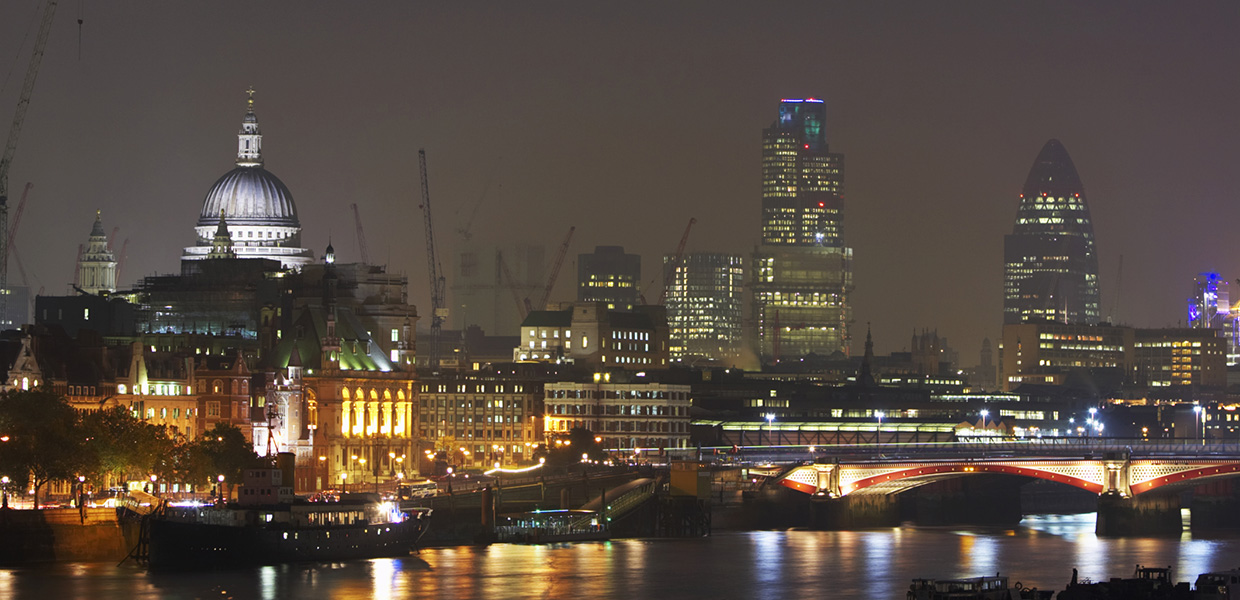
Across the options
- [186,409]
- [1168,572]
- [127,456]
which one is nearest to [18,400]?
[127,456]

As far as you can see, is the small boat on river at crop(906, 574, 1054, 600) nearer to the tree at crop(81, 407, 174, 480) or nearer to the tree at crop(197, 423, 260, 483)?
the tree at crop(81, 407, 174, 480)

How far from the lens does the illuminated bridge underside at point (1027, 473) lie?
17825 centimetres

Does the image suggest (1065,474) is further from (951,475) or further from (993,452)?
(993,452)

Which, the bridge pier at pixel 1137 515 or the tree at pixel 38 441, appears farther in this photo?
the bridge pier at pixel 1137 515

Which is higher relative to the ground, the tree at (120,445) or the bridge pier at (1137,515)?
the tree at (120,445)

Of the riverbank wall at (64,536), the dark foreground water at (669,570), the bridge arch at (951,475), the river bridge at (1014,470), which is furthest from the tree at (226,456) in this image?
the bridge arch at (951,475)

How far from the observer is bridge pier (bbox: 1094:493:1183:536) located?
174 metres

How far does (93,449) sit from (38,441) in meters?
3.44

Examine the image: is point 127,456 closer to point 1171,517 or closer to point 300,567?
point 300,567

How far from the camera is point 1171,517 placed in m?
180

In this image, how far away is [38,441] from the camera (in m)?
144

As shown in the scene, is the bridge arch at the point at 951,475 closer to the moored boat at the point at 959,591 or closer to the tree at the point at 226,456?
the tree at the point at 226,456

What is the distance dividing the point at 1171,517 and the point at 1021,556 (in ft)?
119

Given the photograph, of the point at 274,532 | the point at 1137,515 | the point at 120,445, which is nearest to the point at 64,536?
the point at 274,532
